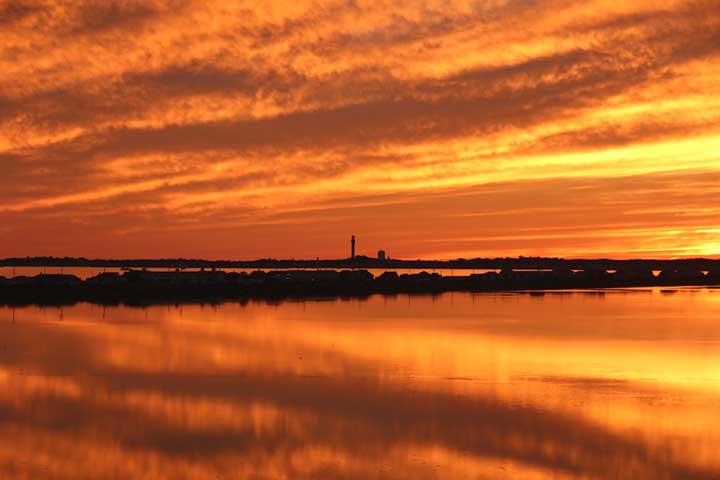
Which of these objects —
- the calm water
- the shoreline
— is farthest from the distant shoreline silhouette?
the calm water

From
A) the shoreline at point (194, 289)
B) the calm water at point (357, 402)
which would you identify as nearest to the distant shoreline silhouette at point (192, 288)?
the shoreline at point (194, 289)

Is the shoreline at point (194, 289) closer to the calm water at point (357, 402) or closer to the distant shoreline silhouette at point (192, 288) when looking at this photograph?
the distant shoreline silhouette at point (192, 288)

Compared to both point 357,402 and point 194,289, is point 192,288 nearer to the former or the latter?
point 194,289

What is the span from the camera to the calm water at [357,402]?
1634 centimetres

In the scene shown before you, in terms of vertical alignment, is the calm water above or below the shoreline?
below

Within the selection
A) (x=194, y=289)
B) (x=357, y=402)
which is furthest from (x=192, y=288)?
(x=357, y=402)

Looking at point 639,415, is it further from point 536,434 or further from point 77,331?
point 77,331

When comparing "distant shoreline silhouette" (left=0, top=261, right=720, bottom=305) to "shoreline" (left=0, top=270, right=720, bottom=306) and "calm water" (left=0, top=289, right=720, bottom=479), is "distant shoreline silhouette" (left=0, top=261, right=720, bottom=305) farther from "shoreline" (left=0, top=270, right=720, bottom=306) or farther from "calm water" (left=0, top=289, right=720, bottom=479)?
"calm water" (left=0, top=289, right=720, bottom=479)

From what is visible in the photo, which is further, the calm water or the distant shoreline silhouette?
the distant shoreline silhouette

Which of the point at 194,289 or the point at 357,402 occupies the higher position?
the point at 194,289

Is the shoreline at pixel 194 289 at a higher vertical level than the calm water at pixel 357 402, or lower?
higher

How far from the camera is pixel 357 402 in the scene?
22.2m

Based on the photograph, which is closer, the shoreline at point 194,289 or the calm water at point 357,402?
the calm water at point 357,402

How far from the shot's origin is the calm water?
16.3 meters
